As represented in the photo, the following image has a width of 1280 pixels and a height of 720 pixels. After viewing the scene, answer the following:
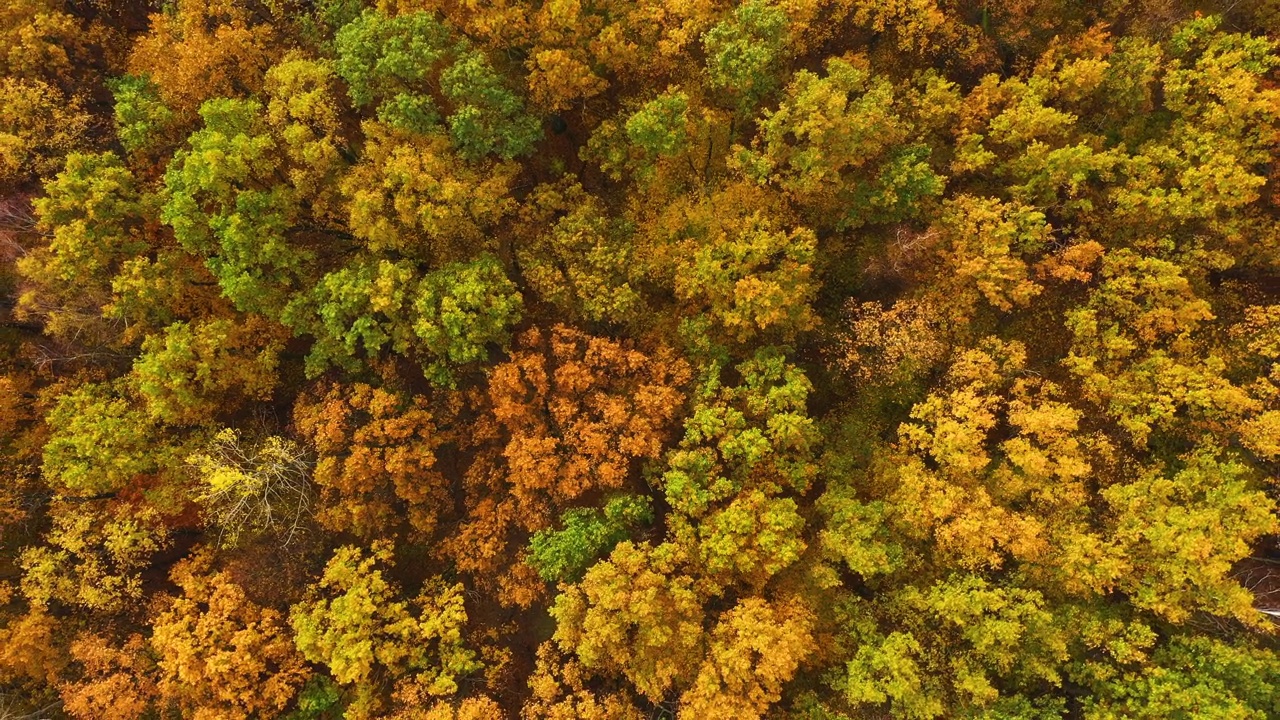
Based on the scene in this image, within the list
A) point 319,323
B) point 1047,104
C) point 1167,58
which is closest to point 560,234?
point 319,323

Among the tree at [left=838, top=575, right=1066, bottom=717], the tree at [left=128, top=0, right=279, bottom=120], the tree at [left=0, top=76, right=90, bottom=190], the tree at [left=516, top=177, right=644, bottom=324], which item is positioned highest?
the tree at [left=128, top=0, right=279, bottom=120]

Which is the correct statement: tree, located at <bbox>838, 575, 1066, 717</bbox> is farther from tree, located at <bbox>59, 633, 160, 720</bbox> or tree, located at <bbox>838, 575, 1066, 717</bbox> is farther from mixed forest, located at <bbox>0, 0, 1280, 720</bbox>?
tree, located at <bbox>59, 633, 160, 720</bbox>

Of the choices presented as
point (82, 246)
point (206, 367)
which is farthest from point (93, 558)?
point (82, 246)

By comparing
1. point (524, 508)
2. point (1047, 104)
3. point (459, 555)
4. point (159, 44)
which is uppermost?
point (159, 44)

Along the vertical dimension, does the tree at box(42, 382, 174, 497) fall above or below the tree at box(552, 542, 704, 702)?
above

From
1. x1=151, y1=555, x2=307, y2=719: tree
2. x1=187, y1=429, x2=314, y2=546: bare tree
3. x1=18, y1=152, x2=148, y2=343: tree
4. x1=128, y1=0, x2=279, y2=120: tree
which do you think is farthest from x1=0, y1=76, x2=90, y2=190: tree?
x1=151, y1=555, x2=307, y2=719: tree

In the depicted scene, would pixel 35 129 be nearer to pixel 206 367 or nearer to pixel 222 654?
pixel 206 367

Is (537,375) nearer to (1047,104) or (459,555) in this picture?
(459,555)

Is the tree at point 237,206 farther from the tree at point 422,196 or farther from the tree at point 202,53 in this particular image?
the tree at point 422,196

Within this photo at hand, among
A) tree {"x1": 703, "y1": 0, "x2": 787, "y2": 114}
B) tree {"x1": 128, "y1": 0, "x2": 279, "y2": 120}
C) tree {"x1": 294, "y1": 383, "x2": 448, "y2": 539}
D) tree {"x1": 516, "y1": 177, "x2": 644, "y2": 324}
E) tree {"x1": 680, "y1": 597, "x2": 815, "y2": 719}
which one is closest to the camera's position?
tree {"x1": 680, "y1": 597, "x2": 815, "y2": 719}
